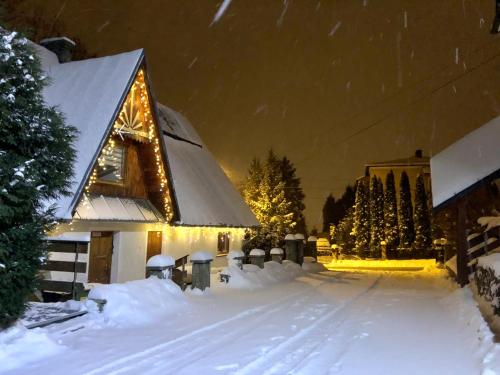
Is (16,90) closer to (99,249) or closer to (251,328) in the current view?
(251,328)

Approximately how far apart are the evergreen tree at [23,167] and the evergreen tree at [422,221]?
122 feet

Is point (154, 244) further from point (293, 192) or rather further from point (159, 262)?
point (293, 192)

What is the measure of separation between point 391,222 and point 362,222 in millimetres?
2849

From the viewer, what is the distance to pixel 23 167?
7.15m

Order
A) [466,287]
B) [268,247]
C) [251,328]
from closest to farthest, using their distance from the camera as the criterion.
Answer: [251,328]
[466,287]
[268,247]

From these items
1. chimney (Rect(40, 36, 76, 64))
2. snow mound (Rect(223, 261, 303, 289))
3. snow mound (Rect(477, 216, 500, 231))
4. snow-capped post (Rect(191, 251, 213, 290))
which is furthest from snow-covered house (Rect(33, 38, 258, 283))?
snow mound (Rect(477, 216, 500, 231))

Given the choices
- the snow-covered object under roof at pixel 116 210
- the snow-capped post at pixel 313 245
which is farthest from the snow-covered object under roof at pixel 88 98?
the snow-capped post at pixel 313 245

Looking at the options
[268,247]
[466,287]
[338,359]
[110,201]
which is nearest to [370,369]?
[338,359]

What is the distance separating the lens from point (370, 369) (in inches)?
250

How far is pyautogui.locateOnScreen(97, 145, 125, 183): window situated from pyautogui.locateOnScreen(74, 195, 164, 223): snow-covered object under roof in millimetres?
642

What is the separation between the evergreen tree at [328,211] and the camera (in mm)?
90000

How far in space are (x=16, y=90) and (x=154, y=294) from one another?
536 cm

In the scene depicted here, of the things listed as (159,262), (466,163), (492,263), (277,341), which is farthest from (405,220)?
(277,341)

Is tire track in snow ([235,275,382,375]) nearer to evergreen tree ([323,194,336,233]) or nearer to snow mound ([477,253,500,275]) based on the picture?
snow mound ([477,253,500,275])
